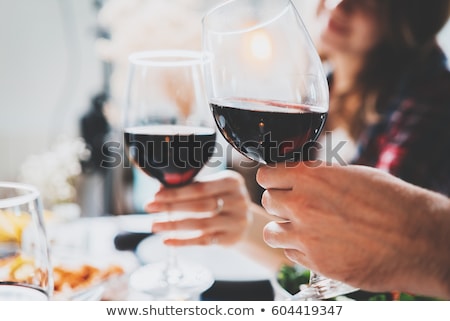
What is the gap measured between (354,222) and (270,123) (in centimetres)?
18

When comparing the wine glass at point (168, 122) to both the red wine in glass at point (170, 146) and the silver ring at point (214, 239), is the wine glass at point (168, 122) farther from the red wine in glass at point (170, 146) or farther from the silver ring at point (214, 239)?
the silver ring at point (214, 239)

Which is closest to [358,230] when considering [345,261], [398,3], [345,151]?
[345,261]

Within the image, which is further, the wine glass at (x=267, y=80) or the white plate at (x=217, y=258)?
the white plate at (x=217, y=258)

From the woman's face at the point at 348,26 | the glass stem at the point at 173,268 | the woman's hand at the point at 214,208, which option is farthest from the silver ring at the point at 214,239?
the woman's face at the point at 348,26

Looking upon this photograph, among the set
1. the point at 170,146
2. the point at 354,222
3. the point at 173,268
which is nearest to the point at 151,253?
the point at 173,268

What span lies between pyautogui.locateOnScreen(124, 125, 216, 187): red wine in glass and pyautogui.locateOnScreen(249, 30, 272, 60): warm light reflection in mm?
152

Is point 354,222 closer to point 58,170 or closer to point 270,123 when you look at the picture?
point 270,123

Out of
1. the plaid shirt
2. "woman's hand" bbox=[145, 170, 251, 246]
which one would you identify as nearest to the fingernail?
"woman's hand" bbox=[145, 170, 251, 246]

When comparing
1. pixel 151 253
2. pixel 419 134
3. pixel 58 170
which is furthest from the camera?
pixel 419 134

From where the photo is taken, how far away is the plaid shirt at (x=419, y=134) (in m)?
0.92

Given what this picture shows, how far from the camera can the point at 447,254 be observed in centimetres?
62

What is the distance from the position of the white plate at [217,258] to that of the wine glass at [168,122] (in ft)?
0.20

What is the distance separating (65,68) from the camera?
773mm
